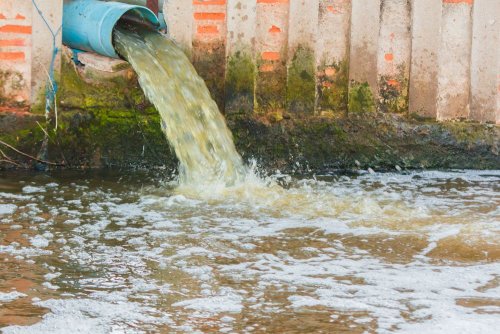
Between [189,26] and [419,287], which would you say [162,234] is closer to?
[419,287]

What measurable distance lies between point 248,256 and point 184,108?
2.23 meters

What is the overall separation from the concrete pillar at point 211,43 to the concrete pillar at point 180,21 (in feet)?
0.11

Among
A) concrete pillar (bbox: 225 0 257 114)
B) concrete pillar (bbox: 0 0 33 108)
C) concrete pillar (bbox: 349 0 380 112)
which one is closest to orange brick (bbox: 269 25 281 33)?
concrete pillar (bbox: 225 0 257 114)

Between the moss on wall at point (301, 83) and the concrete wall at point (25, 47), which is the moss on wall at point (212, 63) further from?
the concrete wall at point (25, 47)

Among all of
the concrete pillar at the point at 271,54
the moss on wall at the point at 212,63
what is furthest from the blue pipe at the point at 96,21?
the concrete pillar at the point at 271,54

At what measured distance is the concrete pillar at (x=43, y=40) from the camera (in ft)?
21.1

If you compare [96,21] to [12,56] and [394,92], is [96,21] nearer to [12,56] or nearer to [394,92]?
[12,56]

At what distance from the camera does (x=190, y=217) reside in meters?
5.14

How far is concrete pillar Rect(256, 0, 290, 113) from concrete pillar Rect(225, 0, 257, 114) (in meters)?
0.05

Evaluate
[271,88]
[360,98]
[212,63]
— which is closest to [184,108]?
[212,63]

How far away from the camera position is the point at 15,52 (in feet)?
21.0

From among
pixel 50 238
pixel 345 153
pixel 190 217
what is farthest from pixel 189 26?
pixel 50 238

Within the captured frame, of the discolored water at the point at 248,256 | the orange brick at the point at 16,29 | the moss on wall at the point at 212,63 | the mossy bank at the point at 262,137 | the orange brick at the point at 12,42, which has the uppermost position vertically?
the orange brick at the point at 16,29

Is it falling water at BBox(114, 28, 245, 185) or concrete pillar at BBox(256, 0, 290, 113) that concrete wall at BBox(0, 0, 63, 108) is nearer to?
falling water at BBox(114, 28, 245, 185)
